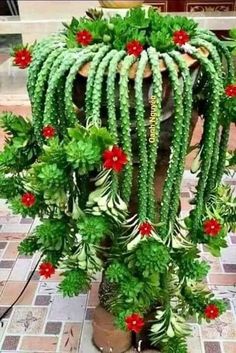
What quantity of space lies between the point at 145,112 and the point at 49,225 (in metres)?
0.33

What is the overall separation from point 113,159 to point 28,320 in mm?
732

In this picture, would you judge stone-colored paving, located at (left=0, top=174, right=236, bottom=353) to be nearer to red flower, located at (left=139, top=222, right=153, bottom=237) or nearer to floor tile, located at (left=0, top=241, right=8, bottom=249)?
floor tile, located at (left=0, top=241, right=8, bottom=249)

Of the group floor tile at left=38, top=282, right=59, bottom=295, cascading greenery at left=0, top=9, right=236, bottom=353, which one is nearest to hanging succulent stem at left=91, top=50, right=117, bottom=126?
cascading greenery at left=0, top=9, right=236, bottom=353

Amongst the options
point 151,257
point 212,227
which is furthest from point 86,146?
point 212,227

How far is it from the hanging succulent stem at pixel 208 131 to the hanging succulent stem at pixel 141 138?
13 centimetres

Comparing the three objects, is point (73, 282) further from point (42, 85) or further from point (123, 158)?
point (42, 85)

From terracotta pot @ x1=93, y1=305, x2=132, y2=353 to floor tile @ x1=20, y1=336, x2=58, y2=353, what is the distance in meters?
0.13

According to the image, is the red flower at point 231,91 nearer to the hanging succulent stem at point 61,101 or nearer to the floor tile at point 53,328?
the hanging succulent stem at point 61,101

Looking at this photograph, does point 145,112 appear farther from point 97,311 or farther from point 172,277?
point 97,311

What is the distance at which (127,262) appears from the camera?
3.42 feet

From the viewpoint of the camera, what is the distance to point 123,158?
901mm

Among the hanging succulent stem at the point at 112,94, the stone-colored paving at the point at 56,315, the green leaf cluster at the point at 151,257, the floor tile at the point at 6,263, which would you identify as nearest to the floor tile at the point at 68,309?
the stone-colored paving at the point at 56,315

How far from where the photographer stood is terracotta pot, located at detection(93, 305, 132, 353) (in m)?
1.24

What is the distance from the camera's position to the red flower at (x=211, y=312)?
1163 millimetres
